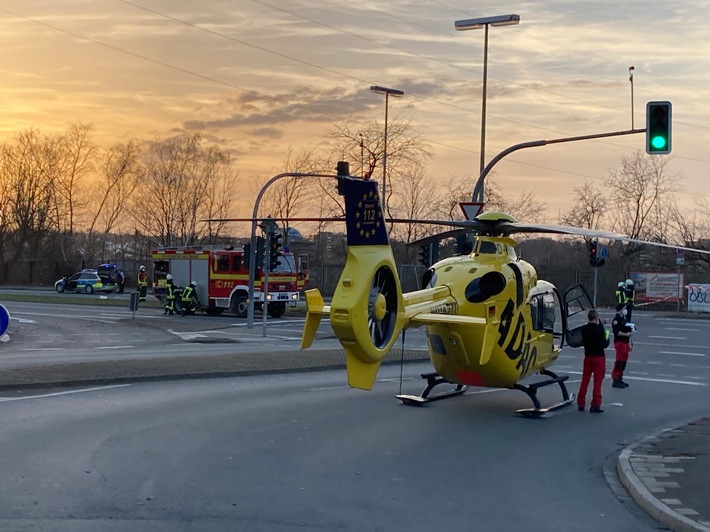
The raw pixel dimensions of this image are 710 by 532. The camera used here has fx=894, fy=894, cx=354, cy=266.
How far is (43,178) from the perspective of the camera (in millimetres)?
77812

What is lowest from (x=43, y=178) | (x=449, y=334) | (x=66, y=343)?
(x=66, y=343)

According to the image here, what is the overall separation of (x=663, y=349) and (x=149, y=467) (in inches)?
817

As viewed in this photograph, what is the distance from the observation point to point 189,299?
3994 centimetres

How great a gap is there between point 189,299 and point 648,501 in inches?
1309

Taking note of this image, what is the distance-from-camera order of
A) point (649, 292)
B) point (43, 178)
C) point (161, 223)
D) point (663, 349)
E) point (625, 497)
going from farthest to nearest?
point (43, 178) < point (161, 223) < point (649, 292) < point (663, 349) < point (625, 497)

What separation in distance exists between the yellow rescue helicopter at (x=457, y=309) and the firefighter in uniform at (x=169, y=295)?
1004 inches

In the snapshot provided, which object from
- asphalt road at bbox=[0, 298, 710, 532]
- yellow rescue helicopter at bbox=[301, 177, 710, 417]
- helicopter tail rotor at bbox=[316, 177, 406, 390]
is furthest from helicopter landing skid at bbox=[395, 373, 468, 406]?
helicopter tail rotor at bbox=[316, 177, 406, 390]

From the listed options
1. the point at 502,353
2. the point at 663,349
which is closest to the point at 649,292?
the point at 663,349

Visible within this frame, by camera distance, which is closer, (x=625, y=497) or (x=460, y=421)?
(x=625, y=497)

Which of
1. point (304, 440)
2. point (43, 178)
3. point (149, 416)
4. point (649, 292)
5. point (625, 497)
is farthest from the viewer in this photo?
point (43, 178)

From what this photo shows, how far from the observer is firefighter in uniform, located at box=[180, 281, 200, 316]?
39.8 meters

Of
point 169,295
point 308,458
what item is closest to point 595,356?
point 308,458

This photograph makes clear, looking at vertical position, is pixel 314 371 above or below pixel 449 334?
below

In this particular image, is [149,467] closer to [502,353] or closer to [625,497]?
[625,497]
